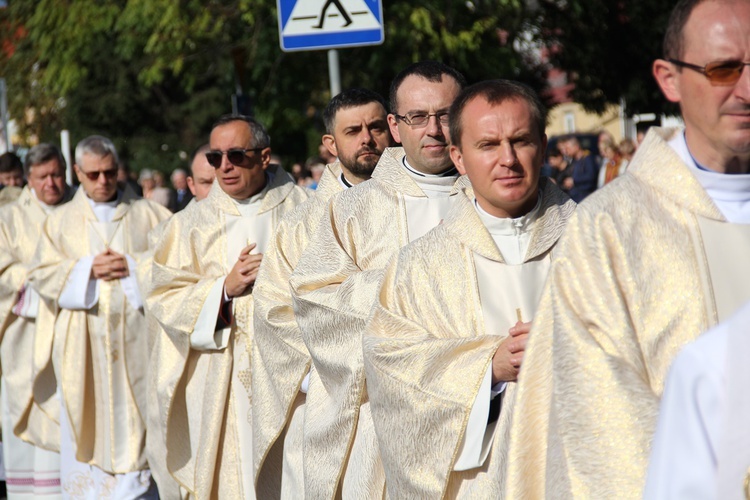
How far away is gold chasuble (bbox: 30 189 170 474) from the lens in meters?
7.73

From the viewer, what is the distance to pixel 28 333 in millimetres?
8906

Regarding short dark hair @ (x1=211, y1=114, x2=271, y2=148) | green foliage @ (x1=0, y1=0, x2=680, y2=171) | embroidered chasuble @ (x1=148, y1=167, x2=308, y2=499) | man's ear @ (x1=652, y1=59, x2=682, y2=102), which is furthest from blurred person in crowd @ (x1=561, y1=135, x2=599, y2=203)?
man's ear @ (x1=652, y1=59, x2=682, y2=102)

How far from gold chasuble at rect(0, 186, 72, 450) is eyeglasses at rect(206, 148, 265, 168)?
261 cm

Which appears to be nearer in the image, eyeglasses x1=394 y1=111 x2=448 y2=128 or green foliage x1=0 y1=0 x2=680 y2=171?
eyeglasses x1=394 y1=111 x2=448 y2=128

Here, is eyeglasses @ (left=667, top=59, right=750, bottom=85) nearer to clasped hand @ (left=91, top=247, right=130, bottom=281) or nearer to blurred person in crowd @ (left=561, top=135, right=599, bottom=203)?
clasped hand @ (left=91, top=247, right=130, bottom=281)

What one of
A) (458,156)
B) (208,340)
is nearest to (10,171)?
(208,340)

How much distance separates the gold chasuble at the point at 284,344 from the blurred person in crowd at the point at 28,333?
317 cm

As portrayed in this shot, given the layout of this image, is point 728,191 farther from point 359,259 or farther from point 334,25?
point 334,25

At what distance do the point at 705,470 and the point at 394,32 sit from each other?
13050 millimetres

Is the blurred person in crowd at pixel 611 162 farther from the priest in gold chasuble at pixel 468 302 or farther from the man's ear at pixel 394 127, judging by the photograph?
the priest in gold chasuble at pixel 468 302

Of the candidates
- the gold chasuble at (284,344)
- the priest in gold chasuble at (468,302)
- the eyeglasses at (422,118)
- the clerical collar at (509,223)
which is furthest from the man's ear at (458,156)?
the gold chasuble at (284,344)

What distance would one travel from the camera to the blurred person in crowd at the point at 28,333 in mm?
8438

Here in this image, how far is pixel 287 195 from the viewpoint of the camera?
630cm

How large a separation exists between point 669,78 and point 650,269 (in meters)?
0.42
